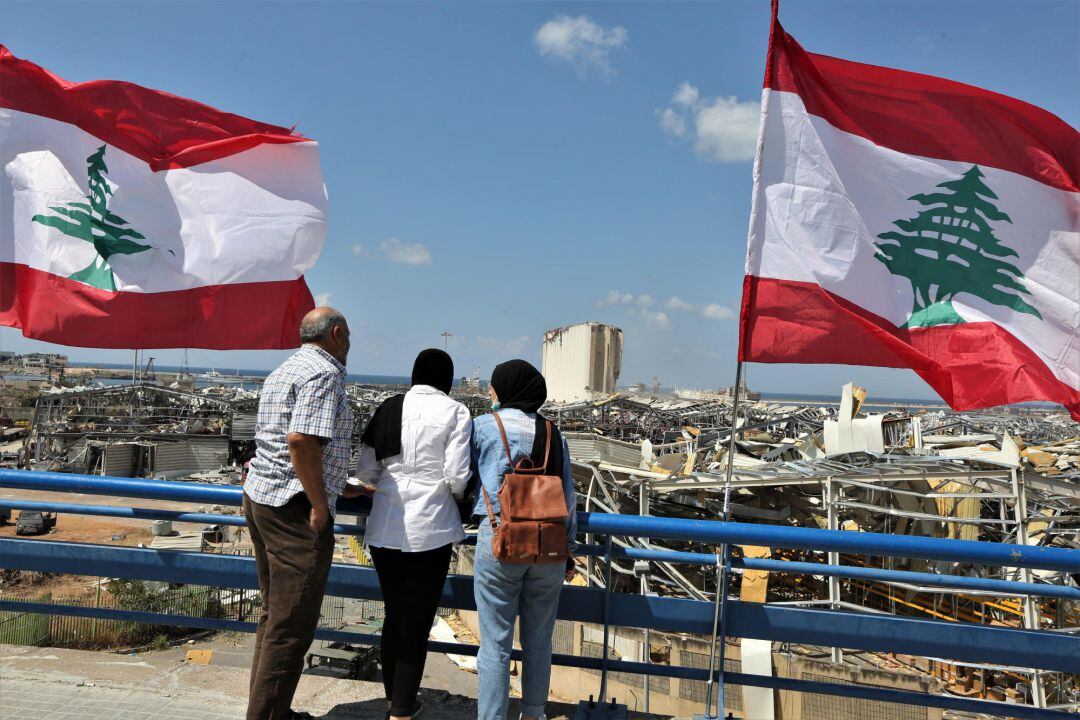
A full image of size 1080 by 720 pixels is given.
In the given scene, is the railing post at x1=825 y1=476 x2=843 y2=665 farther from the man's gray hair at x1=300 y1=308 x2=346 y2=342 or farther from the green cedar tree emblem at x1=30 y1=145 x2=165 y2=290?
the green cedar tree emblem at x1=30 y1=145 x2=165 y2=290

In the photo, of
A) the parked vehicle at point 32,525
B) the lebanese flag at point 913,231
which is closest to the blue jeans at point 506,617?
the lebanese flag at point 913,231

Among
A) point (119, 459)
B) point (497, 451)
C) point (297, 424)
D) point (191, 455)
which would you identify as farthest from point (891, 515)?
point (119, 459)

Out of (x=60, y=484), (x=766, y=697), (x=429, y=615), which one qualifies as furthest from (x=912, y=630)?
(x=766, y=697)

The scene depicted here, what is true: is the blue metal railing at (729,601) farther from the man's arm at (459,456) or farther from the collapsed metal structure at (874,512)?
the collapsed metal structure at (874,512)

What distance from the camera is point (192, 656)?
461 inches

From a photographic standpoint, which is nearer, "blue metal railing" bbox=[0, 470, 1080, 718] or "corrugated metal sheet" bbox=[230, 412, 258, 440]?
"blue metal railing" bbox=[0, 470, 1080, 718]

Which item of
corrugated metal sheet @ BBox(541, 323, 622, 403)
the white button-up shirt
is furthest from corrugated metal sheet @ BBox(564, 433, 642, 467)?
corrugated metal sheet @ BBox(541, 323, 622, 403)

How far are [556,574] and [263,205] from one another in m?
3.40

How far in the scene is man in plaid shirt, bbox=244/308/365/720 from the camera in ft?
9.55

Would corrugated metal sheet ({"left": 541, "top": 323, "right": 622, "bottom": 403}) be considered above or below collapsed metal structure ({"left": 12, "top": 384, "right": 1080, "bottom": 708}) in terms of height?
above

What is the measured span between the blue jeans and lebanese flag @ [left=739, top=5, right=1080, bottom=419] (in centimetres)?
190

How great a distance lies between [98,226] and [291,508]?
3.09 metres

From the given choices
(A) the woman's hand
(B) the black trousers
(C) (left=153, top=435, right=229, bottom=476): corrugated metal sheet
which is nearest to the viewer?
(B) the black trousers

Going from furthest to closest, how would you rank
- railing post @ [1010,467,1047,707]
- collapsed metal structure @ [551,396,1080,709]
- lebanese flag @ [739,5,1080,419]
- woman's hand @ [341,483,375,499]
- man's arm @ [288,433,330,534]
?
collapsed metal structure @ [551,396,1080,709]
railing post @ [1010,467,1047,707]
lebanese flag @ [739,5,1080,419]
woman's hand @ [341,483,375,499]
man's arm @ [288,433,330,534]
